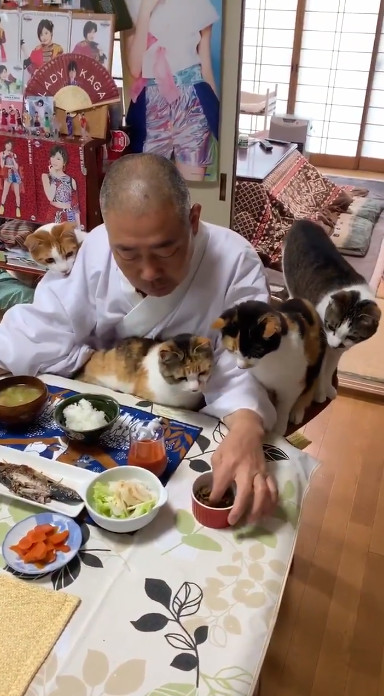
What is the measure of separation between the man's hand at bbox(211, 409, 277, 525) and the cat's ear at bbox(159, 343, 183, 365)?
22 cm

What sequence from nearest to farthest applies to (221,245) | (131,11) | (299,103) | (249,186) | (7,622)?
1. (7,622)
2. (221,245)
3. (131,11)
4. (249,186)
5. (299,103)

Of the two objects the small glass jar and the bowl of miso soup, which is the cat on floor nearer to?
the bowl of miso soup

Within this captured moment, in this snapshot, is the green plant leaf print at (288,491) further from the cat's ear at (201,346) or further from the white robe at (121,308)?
the cat's ear at (201,346)

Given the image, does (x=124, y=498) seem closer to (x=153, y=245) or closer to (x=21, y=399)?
(x=21, y=399)

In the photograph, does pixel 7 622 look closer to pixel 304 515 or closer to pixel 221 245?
pixel 221 245

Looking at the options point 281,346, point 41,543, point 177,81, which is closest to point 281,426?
point 281,346

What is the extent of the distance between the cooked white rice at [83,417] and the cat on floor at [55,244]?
0.73 meters

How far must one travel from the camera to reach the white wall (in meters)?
1.88

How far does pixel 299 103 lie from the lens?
6074 mm

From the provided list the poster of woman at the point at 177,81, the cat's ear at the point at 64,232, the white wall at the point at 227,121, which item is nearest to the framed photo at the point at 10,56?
the poster of woman at the point at 177,81

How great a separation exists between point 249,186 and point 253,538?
3110 millimetres

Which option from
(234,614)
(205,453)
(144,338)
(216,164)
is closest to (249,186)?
(216,164)

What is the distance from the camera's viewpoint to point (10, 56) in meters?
2.12

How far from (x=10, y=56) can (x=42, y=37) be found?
15cm
